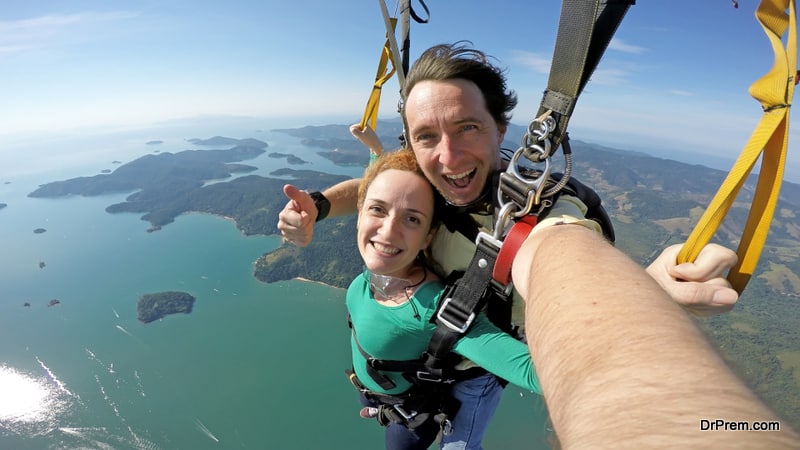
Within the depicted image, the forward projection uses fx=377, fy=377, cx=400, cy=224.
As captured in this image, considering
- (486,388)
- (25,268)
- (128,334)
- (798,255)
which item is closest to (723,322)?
(798,255)

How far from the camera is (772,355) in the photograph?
148 ft

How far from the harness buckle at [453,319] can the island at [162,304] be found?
53829mm

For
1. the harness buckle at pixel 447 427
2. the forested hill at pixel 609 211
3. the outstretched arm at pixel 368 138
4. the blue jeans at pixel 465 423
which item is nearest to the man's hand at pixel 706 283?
the blue jeans at pixel 465 423

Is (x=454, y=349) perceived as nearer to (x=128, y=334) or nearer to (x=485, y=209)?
(x=485, y=209)

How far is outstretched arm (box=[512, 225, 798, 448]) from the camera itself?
484 mm

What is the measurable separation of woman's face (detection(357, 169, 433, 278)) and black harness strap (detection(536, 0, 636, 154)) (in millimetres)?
732

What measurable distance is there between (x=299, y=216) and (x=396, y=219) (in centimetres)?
79

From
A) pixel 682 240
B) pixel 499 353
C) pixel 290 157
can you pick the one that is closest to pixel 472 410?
pixel 499 353

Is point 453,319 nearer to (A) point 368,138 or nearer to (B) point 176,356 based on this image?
(A) point 368,138

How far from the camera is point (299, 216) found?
2.34 meters

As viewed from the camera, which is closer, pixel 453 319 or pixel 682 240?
pixel 453 319

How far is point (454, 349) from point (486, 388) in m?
0.94

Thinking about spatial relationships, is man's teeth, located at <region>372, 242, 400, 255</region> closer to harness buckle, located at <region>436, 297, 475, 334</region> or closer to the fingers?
harness buckle, located at <region>436, 297, 475, 334</region>

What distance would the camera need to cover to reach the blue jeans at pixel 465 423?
2352mm
